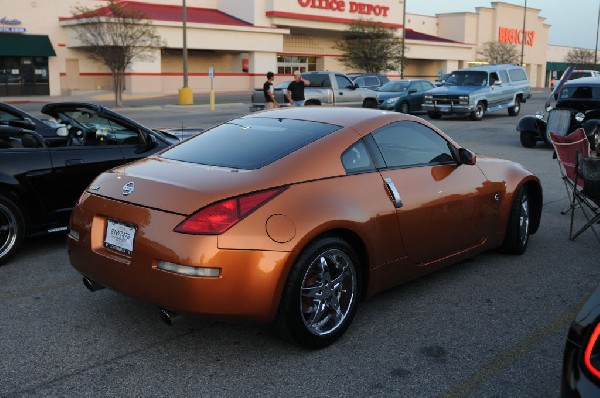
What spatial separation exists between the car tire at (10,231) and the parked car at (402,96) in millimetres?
20688

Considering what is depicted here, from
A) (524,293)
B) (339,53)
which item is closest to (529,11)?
(339,53)

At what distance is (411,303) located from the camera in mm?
4875

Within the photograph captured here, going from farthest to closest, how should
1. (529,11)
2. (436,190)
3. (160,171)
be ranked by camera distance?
1. (529,11)
2. (436,190)
3. (160,171)

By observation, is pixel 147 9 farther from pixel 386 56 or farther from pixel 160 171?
pixel 160 171

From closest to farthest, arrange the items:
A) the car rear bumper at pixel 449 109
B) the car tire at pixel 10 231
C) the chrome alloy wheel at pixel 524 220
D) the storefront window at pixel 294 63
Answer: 1. the car tire at pixel 10 231
2. the chrome alloy wheel at pixel 524 220
3. the car rear bumper at pixel 449 109
4. the storefront window at pixel 294 63

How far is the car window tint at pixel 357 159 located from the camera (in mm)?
4344

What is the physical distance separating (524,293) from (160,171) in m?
3.03

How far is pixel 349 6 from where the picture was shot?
5697 centimetres

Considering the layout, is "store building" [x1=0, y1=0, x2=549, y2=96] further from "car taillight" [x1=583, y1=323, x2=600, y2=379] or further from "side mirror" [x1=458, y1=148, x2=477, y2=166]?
"car taillight" [x1=583, y1=323, x2=600, y2=379]

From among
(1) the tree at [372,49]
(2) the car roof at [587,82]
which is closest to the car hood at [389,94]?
(2) the car roof at [587,82]

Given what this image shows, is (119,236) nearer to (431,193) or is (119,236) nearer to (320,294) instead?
(320,294)

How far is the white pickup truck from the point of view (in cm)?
2230

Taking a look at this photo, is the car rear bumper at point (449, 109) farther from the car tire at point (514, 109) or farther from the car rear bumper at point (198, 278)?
the car rear bumper at point (198, 278)

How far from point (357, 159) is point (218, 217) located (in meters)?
1.24
